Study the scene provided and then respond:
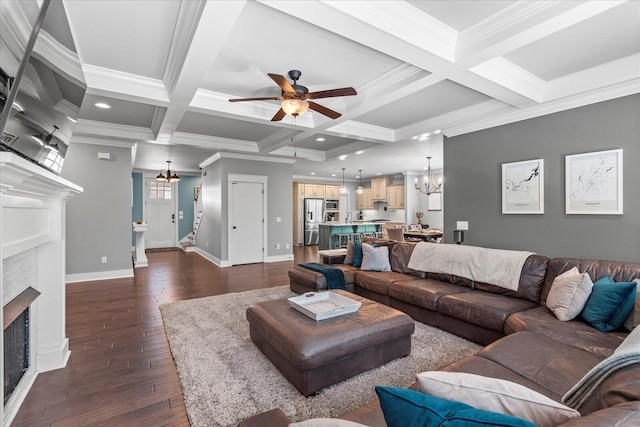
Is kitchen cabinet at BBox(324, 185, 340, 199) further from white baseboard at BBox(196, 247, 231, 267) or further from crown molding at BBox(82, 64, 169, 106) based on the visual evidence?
crown molding at BBox(82, 64, 169, 106)

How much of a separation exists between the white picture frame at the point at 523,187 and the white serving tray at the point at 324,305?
2703 millimetres

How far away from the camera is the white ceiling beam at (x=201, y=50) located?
6.45 ft

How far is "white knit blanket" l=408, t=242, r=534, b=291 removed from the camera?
124 inches

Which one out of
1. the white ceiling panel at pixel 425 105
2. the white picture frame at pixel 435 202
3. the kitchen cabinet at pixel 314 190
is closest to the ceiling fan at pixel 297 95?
the white ceiling panel at pixel 425 105

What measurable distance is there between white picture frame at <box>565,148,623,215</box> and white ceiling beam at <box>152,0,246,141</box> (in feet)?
12.2

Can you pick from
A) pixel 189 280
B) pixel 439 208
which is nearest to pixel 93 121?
pixel 189 280

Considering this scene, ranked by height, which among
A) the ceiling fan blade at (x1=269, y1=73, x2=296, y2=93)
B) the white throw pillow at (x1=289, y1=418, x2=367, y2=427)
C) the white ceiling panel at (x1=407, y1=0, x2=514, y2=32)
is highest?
the white ceiling panel at (x1=407, y1=0, x2=514, y2=32)

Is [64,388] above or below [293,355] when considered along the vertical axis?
below

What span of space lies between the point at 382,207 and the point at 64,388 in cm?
1056

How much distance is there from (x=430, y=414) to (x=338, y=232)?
7.94 metres

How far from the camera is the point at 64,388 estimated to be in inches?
87.5

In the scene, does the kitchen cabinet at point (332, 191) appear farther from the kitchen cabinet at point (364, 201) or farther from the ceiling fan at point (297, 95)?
the ceiling fan at point (297, 95)

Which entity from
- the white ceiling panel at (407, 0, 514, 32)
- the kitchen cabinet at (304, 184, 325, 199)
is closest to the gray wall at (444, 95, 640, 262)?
the white ceiling panel at (407, 0, 514, 32)

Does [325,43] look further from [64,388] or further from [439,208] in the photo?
[439,208]
